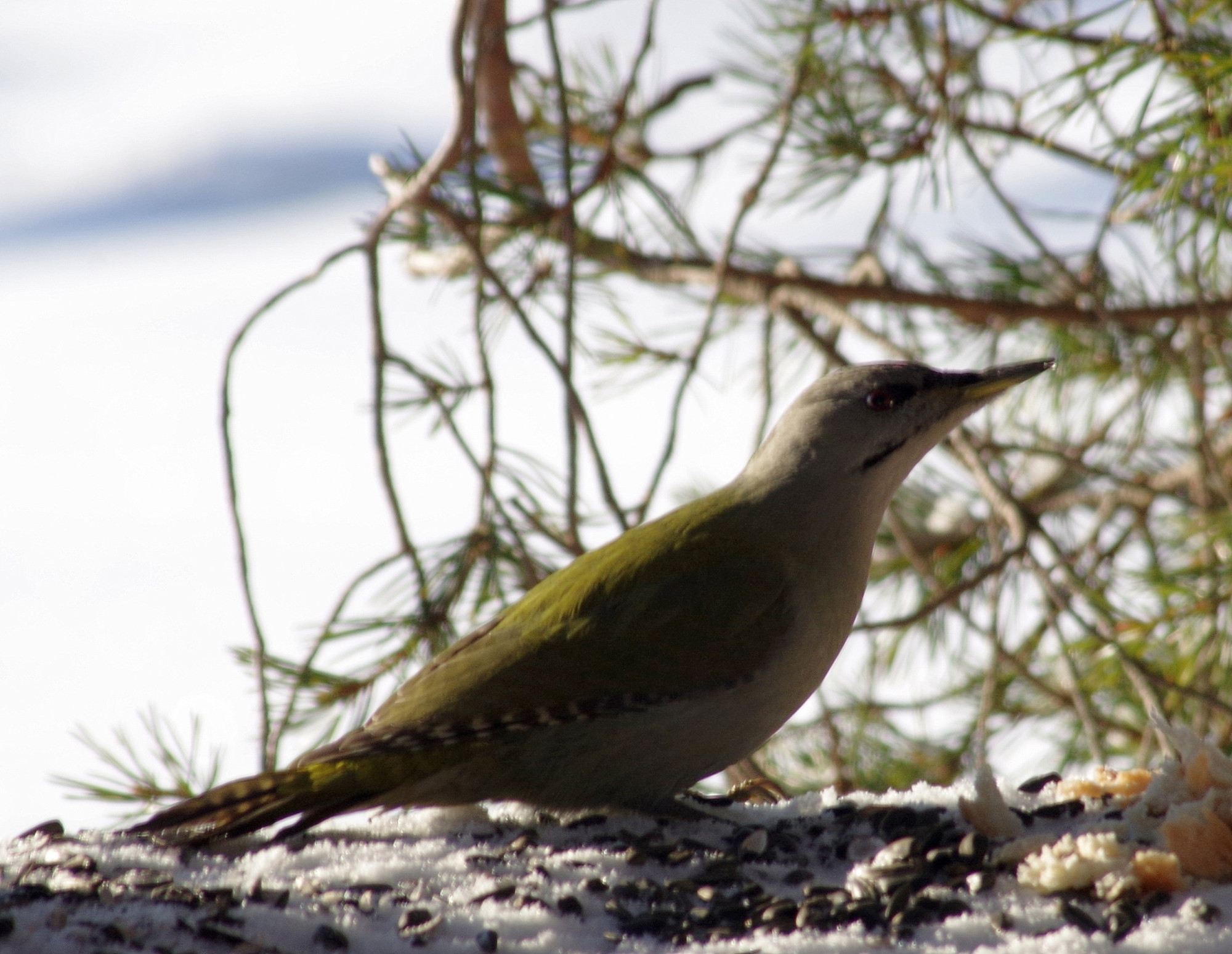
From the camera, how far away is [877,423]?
127 inches

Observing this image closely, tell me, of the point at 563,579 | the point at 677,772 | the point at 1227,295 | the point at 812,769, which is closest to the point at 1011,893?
the point at 677,772

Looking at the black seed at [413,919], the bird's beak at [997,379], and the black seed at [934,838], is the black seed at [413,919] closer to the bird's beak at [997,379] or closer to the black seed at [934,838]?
the black seed at [934,838]

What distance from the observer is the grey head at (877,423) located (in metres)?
3.19

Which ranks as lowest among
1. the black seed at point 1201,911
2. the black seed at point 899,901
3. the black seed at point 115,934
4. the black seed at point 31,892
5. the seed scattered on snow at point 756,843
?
the black seed at point 1201,911

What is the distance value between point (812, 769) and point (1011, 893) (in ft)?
9.91

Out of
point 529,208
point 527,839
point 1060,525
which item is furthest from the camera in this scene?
point 1060,525

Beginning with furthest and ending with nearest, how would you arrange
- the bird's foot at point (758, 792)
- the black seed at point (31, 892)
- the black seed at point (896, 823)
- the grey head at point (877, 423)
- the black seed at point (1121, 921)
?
1. the bird's foot at point (758, 792)
2. the grey head at point (877, 423)
3. the black seed at point (896, 823)
4. the black seed at point (31, 892)
5. the black seed at point (1121, 921)

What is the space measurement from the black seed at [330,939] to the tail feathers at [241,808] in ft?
1.89

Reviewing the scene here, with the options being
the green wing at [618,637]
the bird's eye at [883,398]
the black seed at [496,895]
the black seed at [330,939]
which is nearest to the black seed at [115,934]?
the black seed at [330,939]

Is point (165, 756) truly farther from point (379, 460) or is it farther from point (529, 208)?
point (529, 208)

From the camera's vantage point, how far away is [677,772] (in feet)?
9.40


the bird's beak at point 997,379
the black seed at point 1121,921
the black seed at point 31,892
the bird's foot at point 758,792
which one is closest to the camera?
the black seed at point 1121,921

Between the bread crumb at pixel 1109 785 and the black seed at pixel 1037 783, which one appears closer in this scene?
the bread crumb at pixel 1109 785

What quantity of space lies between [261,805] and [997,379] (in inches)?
74.5
